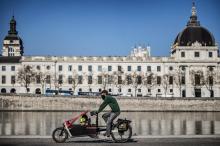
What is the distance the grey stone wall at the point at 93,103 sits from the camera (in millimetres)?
73125

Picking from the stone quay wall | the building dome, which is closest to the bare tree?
the stone quay wall

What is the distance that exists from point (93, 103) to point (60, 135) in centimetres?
5688

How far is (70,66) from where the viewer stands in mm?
99438

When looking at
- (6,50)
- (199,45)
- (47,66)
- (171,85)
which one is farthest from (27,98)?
(6,50)

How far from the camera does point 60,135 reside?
1836cm

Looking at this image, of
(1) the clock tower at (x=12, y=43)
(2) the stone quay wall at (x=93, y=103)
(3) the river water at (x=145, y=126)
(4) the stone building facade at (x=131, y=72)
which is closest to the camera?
(3) the river water at (x=145, y=126)

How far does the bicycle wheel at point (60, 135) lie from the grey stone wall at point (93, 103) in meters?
55.1

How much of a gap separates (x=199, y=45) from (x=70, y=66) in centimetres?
2760

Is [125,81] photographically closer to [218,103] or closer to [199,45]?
[199,45]

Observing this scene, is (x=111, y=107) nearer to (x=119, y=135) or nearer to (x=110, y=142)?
(x=119, y=135)

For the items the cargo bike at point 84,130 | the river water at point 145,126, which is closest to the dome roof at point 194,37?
the river water at point 145,126

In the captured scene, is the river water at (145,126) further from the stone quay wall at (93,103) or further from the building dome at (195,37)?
the building dome at (195,37)

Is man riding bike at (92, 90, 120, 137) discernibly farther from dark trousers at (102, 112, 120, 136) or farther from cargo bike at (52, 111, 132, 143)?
cargo bike at (52, 111, 132, 143)

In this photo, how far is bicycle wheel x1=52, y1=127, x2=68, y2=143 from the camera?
720 inches
